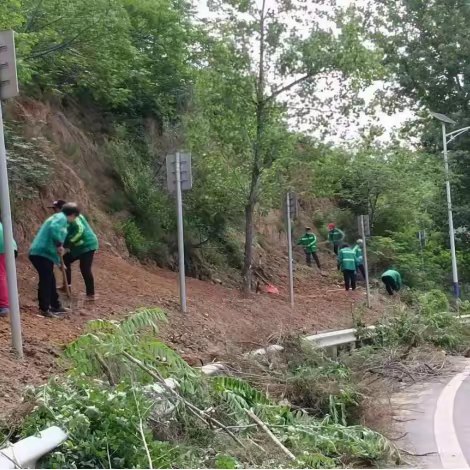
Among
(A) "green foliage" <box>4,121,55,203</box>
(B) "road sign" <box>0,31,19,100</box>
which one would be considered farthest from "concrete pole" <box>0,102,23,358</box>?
(A) "green foliage" <box>4,121,55,203</box>

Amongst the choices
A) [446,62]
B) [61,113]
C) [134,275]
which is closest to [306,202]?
[446,62]

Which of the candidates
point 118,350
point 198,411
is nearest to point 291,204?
point 118,350

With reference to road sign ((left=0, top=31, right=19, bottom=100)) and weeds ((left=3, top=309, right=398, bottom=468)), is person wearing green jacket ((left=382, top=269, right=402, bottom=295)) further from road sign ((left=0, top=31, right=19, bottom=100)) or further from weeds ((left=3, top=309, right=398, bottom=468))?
road sign ((left=0, top=31, right=19, bottom=100))

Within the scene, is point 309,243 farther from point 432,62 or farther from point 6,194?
point 6,194

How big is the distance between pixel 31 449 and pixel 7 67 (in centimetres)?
395

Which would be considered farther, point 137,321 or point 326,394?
point 326,394

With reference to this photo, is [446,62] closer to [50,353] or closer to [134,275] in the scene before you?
[134,275]

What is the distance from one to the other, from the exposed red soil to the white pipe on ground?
1.07m

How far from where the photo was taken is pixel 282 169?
15273 mm

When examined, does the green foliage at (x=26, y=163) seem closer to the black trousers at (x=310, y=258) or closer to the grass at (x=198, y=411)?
the grass at (x=198, y=411)

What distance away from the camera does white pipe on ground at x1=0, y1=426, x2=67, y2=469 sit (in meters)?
4.06

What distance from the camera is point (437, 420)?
26.7 feet

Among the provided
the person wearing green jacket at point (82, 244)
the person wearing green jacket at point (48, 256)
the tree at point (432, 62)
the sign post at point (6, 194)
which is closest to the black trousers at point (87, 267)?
the person wearing green jacket at point (82, 244)

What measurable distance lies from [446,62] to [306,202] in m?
9.67
